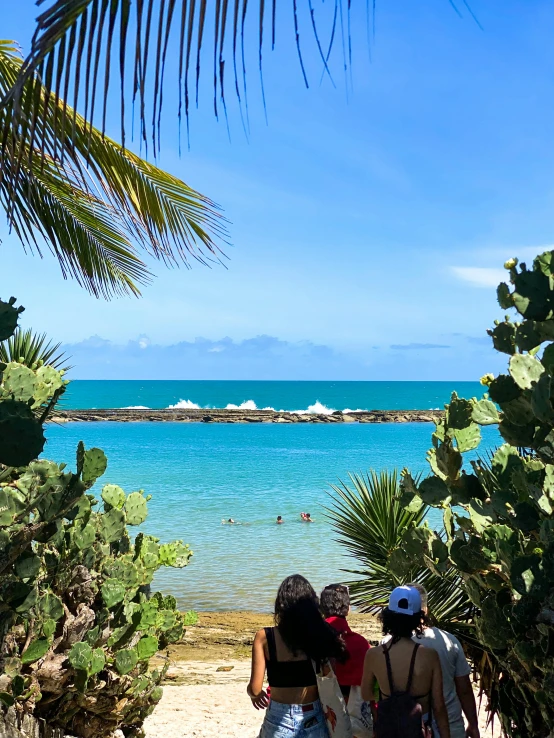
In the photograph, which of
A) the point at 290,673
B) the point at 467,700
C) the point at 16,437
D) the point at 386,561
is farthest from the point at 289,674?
the point at 386,561

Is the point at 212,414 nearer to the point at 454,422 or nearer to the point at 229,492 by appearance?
the point at 229,492

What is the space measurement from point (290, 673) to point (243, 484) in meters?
24.2

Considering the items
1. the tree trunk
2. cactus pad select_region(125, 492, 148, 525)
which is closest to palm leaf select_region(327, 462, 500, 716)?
cactus pad select_region(125, 492, 148, 525)

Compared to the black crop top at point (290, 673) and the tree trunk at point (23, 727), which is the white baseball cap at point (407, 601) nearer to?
the black crop top at point (290, 673)

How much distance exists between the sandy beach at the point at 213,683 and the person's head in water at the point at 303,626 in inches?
82.3

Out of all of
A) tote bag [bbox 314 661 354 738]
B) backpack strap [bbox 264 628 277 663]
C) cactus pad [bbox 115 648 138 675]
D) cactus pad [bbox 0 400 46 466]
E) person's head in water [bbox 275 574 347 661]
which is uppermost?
cactus pad [bbox 0 400 46 466]

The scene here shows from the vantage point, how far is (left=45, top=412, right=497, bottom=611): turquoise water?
13984 mm

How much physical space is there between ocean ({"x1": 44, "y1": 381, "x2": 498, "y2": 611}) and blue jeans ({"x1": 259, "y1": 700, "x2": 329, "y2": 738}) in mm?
4006

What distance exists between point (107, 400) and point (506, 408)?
105 m

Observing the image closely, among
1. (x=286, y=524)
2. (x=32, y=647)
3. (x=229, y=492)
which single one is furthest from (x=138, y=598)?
(x=229, y=492)

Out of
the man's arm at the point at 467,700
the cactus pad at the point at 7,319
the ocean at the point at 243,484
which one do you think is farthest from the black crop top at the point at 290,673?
the ocean at the point at 243,484

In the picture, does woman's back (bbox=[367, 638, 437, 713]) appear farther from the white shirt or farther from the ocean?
the ocean

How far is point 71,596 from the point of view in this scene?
473 cm

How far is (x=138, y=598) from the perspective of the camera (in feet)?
17.4
